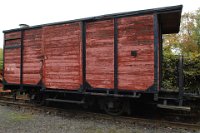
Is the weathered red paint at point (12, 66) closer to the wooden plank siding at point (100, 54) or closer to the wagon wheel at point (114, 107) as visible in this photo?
the wooden plank siding at point (100, 54)

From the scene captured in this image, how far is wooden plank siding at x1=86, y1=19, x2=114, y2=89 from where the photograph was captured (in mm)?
8805

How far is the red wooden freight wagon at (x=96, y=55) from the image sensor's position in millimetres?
8117

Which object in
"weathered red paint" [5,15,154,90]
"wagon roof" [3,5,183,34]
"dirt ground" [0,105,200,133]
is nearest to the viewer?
"dirt ground" [0,105,200,133]

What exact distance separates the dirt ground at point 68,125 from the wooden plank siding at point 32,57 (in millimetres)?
2204

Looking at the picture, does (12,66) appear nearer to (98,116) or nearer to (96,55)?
Answer: (96,55)

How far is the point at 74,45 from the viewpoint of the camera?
31.5 feet

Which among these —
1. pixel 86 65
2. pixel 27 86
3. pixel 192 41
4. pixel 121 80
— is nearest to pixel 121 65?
pixel 121 80

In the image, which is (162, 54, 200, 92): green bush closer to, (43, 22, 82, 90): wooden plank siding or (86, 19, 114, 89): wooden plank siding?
(86, 19, 114, 89): wooden plank siding

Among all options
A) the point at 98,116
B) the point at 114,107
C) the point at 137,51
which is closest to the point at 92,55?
the point at 137,51

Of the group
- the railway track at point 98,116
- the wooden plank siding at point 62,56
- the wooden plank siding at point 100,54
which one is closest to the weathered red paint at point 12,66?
the railway track at point 98,116

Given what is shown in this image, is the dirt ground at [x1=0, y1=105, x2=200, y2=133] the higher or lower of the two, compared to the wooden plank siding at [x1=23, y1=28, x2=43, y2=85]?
lower

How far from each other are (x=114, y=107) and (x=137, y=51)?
228 centimetres

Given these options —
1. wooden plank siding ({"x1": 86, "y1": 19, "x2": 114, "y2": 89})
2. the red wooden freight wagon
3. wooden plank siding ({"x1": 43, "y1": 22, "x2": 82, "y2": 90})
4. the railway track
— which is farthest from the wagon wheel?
wooden plank siding ({"x1": 43, "y1": 22, "x2": 82, "y2": 90})

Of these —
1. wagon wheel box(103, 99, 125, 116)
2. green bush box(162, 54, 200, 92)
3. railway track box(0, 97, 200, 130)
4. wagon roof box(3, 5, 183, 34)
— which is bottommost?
railway track box(0, 97, 200, 130)
